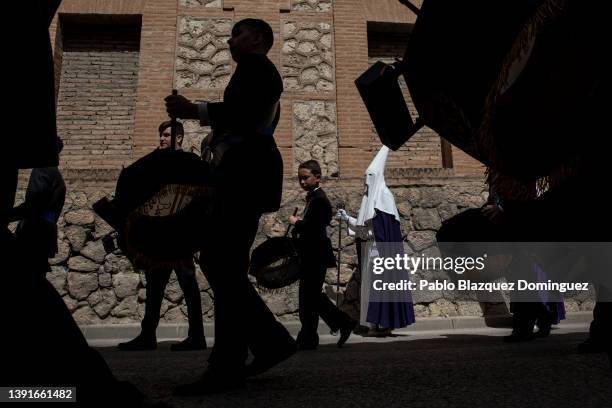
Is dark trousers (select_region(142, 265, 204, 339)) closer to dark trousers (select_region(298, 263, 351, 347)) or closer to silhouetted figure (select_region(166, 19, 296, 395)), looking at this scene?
dark trousers (select_region(298, 263, 351, 347))

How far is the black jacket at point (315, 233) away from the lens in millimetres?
5117

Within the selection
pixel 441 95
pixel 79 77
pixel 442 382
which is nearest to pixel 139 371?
pixel 442 382

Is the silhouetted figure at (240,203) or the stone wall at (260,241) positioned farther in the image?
the stone wall at (260,241)

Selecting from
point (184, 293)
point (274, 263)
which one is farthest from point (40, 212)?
point (274, 263)

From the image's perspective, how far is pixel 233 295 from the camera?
2.38 metres

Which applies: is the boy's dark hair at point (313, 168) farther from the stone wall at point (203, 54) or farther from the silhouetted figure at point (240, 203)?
the stone wall at point (203, 54)

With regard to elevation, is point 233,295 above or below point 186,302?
above

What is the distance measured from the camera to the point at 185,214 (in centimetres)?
229

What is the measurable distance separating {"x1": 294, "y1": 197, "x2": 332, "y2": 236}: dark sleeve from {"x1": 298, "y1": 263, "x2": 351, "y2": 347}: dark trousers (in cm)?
35

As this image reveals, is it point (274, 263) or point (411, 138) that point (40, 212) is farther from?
point (411, 138)

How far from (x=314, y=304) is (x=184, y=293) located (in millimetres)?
1238

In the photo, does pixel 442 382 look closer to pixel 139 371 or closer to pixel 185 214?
pixel 185 214

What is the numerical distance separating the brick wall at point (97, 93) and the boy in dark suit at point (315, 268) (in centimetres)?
470

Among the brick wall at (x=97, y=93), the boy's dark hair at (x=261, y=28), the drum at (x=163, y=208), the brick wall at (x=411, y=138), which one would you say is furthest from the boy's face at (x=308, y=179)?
the brick wall at (x=97, y=93)
